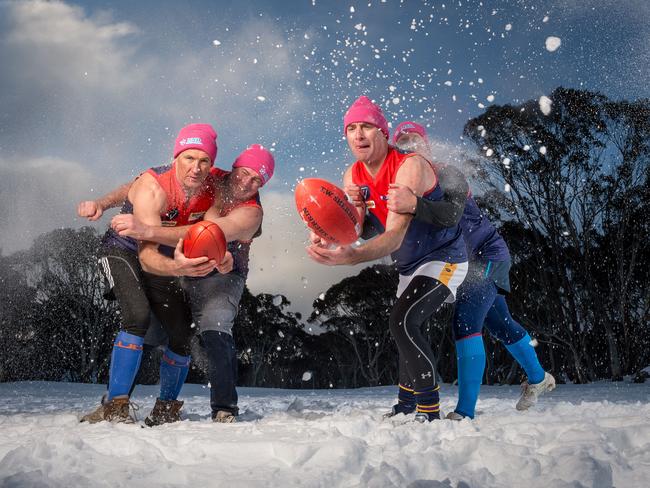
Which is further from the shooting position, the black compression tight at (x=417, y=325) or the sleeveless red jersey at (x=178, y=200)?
the sleeveless red jersey at (x=178, y=200)

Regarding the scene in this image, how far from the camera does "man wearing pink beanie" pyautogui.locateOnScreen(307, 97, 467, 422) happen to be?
3299mm

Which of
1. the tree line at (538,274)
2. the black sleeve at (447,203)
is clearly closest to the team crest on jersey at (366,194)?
the black sleeve at (447,203)

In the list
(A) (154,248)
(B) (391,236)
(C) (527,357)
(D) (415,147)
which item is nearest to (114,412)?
(A) (154,248)

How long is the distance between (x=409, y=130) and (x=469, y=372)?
65.1 inches

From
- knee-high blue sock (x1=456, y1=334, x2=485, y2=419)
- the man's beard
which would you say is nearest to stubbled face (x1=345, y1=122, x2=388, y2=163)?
the man's beard

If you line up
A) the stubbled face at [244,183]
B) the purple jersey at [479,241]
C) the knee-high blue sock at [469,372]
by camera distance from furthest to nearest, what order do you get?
1. the purple jersey at [479,241]
2. the stubbled face at [244,183]
3. the knee-high blue sock at [469,372]

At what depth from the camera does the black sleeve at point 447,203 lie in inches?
122

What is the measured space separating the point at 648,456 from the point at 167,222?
2863 millimetres

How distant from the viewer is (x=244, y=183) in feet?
12.5

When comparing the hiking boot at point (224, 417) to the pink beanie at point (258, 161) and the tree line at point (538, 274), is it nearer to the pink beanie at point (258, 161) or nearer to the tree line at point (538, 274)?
the pink beanie at point (258, 161)

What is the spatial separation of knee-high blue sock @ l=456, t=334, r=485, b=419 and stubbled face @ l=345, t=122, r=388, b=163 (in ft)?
4.26

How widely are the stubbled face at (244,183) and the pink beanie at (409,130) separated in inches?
39.5

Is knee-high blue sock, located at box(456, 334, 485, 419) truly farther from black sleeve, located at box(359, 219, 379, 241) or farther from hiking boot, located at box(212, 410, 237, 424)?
hiking boot, located at box(212, 410, 237, 424)

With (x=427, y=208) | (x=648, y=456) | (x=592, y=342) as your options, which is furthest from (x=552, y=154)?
(x=648, y=456)
